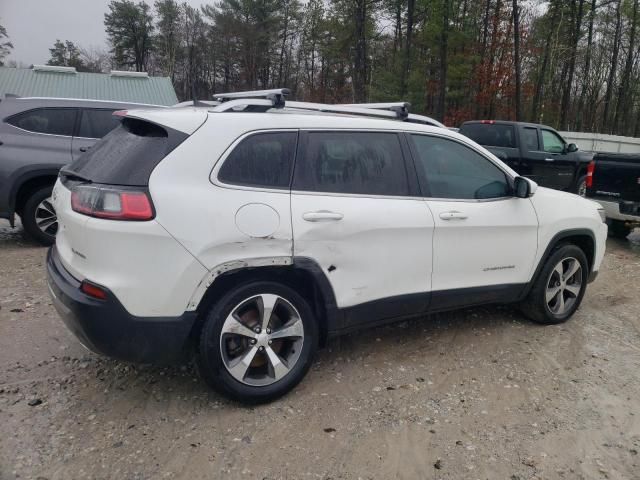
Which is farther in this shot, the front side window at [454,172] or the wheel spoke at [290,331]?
the front side window at [454,172]

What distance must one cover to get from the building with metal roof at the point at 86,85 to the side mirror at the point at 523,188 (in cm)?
2529

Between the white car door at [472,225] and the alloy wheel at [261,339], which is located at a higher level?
the white car door at [472,225]

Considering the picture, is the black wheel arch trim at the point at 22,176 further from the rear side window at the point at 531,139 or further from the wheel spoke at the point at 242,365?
the rear side window at the point at 531,139

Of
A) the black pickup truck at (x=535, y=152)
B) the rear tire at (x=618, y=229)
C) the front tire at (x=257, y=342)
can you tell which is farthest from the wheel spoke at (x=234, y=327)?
the black pickup truck at (x=535, y=152)

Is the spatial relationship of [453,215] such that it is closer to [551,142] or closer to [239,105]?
[239,105]

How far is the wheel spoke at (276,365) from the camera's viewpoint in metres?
3.06

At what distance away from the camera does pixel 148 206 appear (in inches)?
105

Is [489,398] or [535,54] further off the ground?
[535,54]

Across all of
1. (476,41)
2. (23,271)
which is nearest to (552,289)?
(23,271)

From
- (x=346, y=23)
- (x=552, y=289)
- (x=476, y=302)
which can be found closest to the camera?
(x=476, y=302)

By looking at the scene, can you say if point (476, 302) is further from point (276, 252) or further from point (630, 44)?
point (630, 44)

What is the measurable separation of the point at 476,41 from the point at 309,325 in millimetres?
33056

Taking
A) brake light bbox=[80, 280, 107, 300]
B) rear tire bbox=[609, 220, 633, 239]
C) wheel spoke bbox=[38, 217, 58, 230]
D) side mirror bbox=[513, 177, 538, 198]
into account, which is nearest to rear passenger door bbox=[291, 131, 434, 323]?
side mirror bbox=[513, 177, 538, 198]

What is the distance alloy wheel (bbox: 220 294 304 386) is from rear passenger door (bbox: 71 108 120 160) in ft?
15.4
